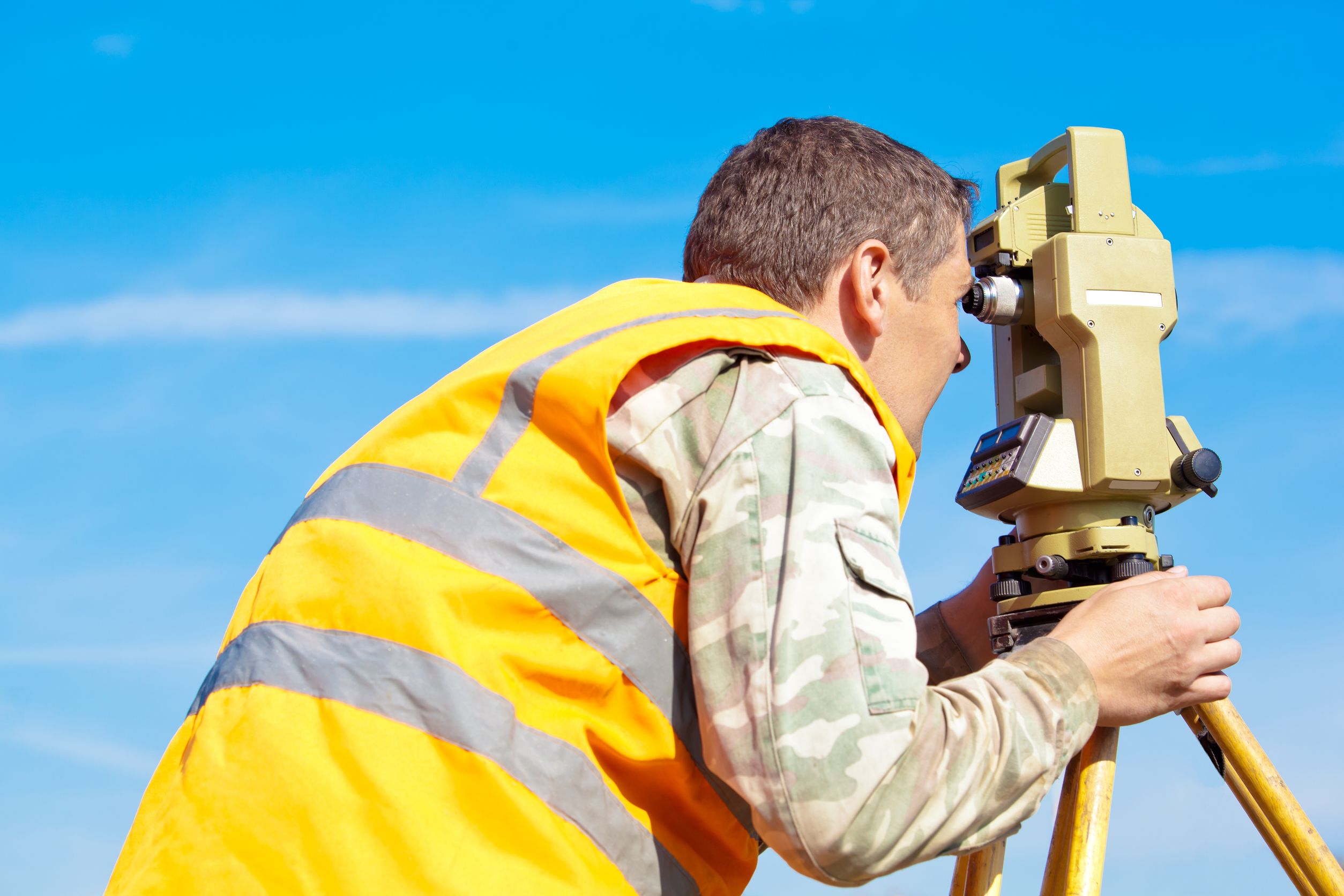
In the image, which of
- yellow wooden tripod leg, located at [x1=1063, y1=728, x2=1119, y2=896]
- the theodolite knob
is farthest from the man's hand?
the theodolite knob

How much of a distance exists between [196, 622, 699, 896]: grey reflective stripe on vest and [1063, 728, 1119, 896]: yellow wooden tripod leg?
0.99m

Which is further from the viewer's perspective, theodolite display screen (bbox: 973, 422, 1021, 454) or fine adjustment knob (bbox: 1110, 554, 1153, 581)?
theodolite display screen (bbox: 973, 422, 1021, 454)

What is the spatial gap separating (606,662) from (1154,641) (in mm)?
915

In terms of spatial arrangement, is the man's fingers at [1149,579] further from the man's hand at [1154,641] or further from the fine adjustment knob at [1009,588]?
the fine adjustment knob at [1009,588]

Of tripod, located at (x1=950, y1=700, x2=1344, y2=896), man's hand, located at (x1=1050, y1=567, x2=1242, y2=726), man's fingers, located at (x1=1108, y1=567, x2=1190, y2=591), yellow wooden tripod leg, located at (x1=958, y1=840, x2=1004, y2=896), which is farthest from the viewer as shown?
yellow wooden tripod leg, located at (x1=958, y1=840, x2=1004, y2=896)

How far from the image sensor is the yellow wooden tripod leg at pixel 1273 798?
7.45 ft

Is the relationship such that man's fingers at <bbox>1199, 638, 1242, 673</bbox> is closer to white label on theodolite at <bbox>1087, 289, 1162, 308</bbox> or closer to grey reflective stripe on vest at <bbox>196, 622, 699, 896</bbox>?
white label on theodolite at <bbox>1087, 289, 1162, 308</bbox>

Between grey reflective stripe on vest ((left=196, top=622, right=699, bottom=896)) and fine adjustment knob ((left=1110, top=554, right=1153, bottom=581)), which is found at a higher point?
fine adjustment knob ((left=1110, top=554, right=1153, bottom=581))

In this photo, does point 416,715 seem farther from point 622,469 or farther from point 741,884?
point 741,884

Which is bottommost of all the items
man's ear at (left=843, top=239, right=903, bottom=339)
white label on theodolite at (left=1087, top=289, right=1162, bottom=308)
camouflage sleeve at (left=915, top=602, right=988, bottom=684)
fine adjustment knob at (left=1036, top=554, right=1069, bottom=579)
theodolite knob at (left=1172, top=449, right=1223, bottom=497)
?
camouflage sleeve at (left=915, top=602, right=988, bottom=684)

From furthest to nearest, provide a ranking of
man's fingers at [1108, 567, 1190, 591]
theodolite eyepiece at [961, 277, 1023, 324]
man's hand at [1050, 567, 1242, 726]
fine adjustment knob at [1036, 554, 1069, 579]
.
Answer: theodolite eyepiece at [961, 277, 1023, 324] < fine adjustment knob at [1036, 554, 1069, 579] < man's fingers at [1108, 567, 1190, 591] < man's hand at [1050, 567, 1242, 726]

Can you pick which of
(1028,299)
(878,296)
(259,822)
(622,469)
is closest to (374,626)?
(259,822)

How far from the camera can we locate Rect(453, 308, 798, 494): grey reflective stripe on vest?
5.18ft

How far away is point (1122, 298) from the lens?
259 centimetres
